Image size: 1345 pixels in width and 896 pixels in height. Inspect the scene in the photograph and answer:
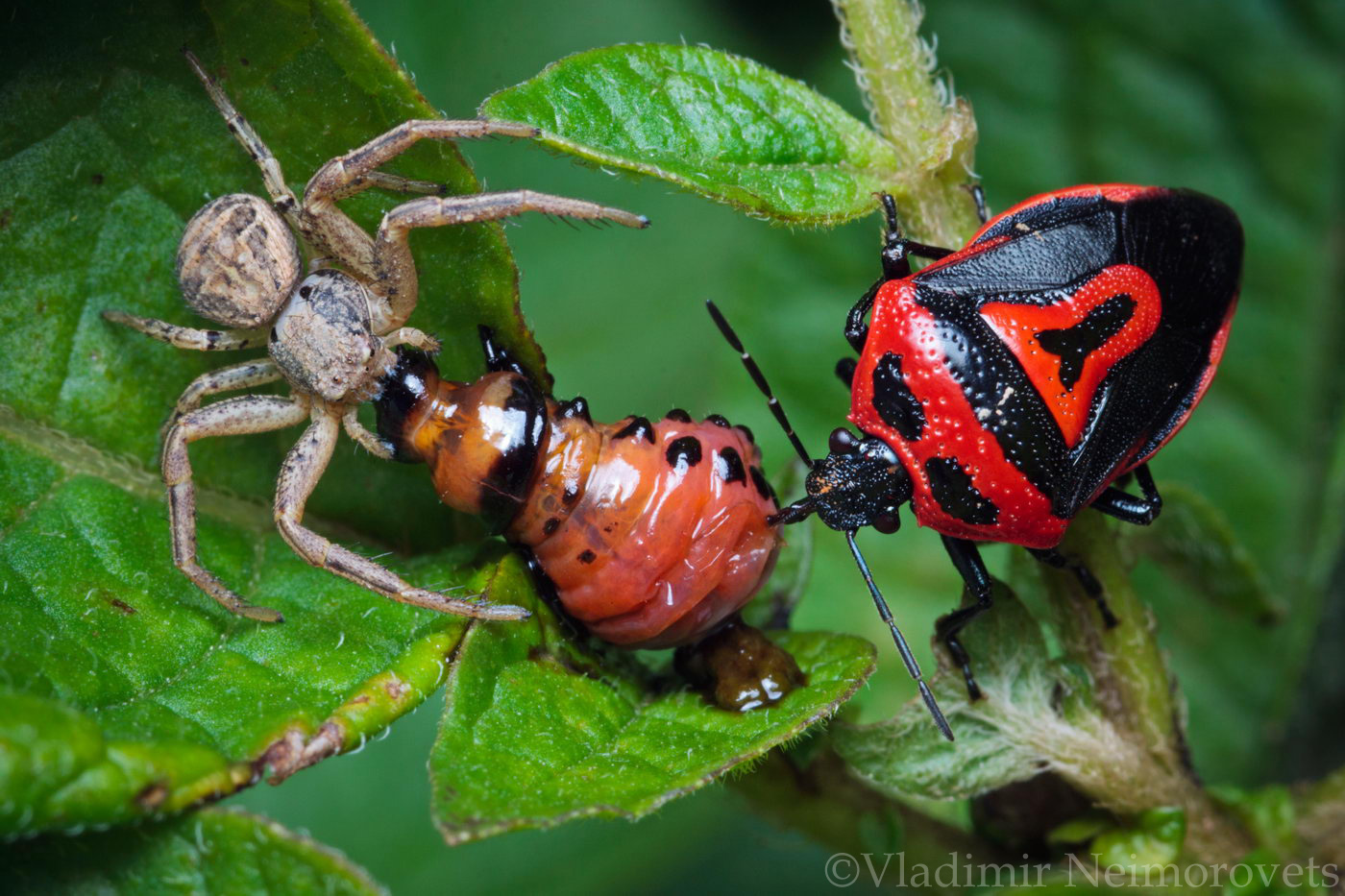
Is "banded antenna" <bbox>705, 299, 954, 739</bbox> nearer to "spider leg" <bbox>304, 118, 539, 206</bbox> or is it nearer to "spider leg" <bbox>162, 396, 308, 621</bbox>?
"spider leg" <bbox>304, 118, 539, 206</bbox>

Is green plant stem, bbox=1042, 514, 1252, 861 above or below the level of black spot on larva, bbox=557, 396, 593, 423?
below

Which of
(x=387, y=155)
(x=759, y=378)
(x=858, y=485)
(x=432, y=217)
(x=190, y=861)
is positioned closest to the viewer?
(x=190, y=861)

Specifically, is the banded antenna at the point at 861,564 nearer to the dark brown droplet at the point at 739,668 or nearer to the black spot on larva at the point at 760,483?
the black spot on larva at the point at 760,483

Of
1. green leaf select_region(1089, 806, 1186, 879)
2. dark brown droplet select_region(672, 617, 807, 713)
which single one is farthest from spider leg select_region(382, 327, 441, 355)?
green leaf select_region(1089, 806, 1186, 879)

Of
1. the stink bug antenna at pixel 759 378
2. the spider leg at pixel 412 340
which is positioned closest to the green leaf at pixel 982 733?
the stink bug antenna at pixel 759 378

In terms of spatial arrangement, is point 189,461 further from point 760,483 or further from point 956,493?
point 956,493

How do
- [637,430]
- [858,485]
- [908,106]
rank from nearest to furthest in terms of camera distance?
[908,106] → [637,430] → [858,485]

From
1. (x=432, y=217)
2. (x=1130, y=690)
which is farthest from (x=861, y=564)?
(x=432, y=217)
